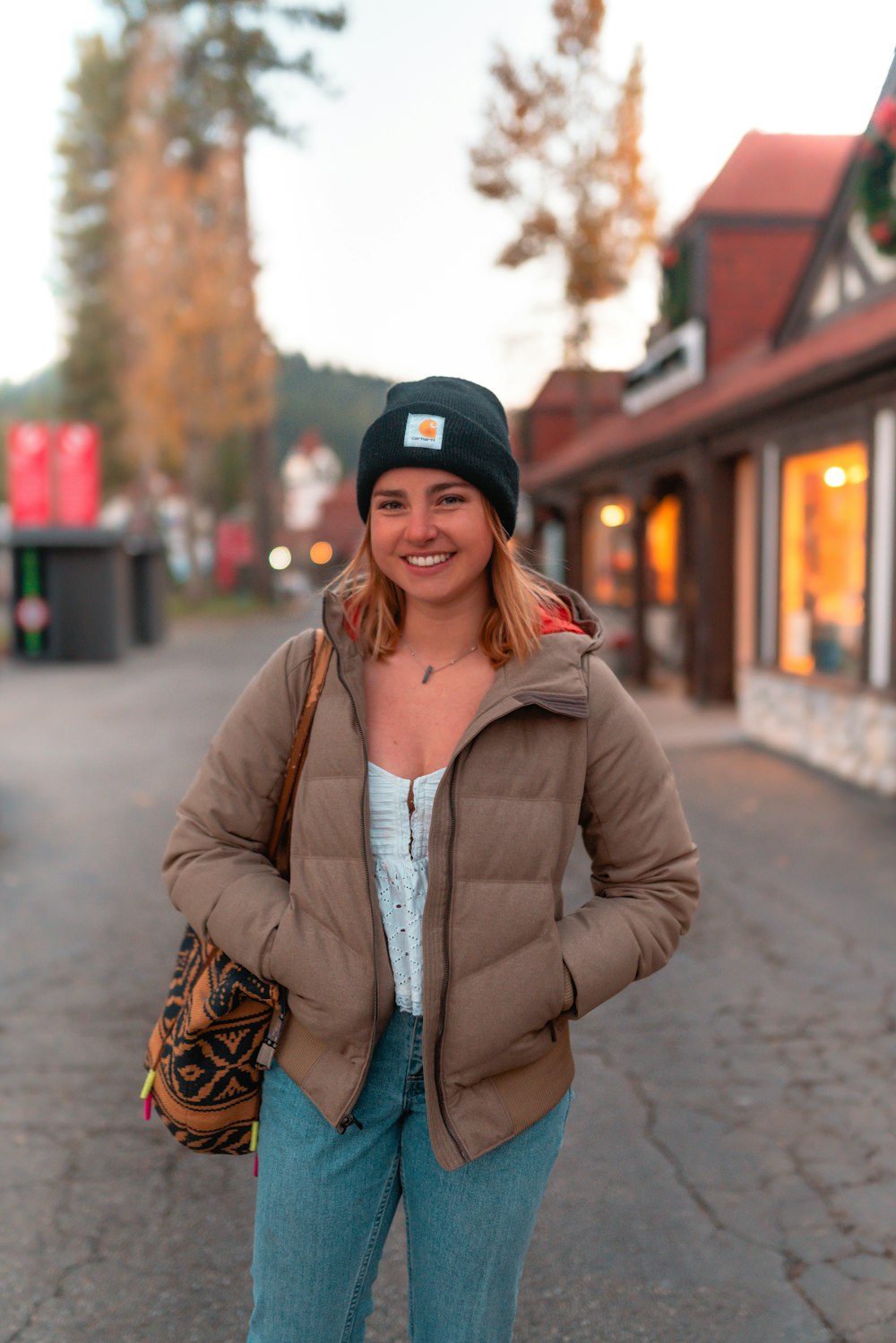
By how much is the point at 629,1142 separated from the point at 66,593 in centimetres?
1975

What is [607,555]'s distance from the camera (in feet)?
76.2

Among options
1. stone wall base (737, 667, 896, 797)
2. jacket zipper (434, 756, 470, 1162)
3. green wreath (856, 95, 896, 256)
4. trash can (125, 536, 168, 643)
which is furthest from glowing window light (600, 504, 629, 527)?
jacket zipper (434, 756, 470, 1162)

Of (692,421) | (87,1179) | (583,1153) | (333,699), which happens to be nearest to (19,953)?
(87,1179)

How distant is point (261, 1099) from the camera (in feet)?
6.23

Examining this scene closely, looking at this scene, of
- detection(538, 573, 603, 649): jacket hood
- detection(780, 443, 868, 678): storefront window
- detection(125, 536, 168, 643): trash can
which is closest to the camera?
detection(538, 573, 603, 649): jacket hood

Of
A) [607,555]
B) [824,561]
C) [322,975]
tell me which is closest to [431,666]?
[322,975]

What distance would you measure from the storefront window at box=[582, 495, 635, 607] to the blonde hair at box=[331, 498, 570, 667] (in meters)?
17.6

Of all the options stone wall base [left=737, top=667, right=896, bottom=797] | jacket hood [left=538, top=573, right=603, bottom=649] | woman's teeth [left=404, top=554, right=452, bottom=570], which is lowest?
stone wall base [left=737, top=667, right=896, bottom=797]

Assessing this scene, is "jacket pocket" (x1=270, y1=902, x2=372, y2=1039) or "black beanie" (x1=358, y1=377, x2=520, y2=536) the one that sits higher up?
"black beanie" (x1=358, y1=377, x2=520, y2=536)

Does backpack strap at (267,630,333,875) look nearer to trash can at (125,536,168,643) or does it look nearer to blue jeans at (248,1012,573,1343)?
blue jeans at (248,1012,573,1343)

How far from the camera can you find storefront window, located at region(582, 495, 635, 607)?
2116 cm

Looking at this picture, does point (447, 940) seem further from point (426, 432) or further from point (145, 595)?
point (145, 595)

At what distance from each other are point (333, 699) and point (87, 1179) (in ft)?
7.49

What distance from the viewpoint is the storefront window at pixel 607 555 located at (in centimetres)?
2116
